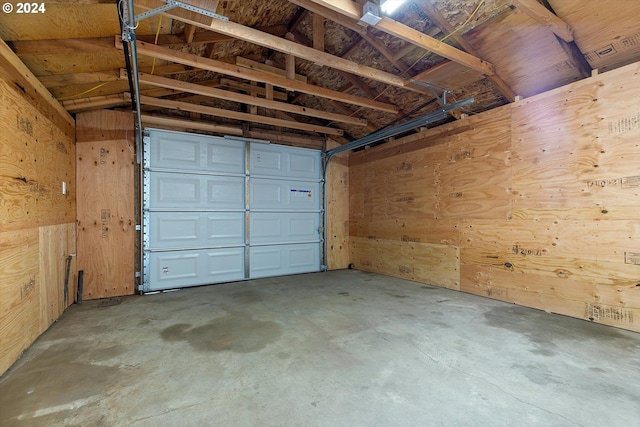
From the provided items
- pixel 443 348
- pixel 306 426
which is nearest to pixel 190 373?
pixel 306 426

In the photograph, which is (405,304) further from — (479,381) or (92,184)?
(92,184)

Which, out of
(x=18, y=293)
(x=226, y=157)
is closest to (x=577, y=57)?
(x=226, y=157)

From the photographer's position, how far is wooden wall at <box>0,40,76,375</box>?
2068 mm

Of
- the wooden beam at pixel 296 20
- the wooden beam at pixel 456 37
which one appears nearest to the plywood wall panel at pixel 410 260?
the wooden beam at pixel 456 37

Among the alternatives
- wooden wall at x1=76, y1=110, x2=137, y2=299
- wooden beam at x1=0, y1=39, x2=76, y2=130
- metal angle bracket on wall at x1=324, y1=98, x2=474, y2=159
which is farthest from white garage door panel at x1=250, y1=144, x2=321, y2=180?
wooden beam at x1=0, y1=39, x2=76, y2=130

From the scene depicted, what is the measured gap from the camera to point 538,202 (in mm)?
3289

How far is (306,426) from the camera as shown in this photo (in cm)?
147

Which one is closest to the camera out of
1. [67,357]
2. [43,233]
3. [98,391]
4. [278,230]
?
[98,391]

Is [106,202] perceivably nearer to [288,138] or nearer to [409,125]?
[288,138]

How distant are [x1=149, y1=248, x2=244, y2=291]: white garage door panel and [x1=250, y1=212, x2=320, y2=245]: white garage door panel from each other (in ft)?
1.53

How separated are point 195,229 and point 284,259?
1726mm

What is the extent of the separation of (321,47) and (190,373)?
3.50 metres

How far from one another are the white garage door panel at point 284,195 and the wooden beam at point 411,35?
125 inches

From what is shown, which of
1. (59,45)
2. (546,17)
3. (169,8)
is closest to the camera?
(169,8)
